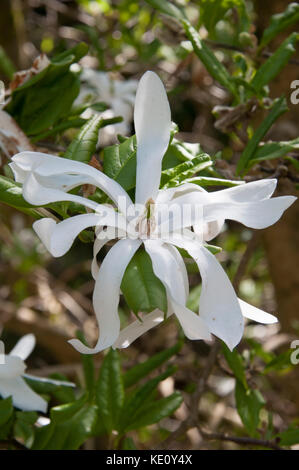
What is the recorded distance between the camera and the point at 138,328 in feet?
2.10

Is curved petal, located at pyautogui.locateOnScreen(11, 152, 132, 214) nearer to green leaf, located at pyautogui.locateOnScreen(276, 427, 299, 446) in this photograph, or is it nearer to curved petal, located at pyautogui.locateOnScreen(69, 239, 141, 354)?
curved petal, located at pyautogui.locateOnScreen(69, 239, 141, 354)

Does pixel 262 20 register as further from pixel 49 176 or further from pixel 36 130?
pixel 49 176

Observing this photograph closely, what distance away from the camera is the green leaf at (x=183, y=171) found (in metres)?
0.67

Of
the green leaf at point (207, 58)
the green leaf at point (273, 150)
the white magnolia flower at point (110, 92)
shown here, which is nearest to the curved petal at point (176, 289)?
the green leaf at point (273, 150)

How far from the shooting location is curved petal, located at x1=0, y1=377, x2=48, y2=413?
900 mm

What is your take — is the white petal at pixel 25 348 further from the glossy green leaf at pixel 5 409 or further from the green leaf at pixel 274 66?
the green leaf at pixel 274 66

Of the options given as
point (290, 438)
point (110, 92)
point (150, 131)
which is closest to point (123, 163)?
point (150, 131)

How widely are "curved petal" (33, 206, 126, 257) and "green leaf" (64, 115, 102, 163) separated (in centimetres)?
12

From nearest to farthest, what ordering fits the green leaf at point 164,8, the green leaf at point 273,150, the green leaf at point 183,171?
the green leaf at point 183,171
the green leaf at point 273,150
the green leaf at point 164,8

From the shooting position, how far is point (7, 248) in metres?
2.12

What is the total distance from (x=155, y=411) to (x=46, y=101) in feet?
1.78

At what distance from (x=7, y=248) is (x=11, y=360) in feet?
4.27

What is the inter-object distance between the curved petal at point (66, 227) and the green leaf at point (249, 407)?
1.82 ft
